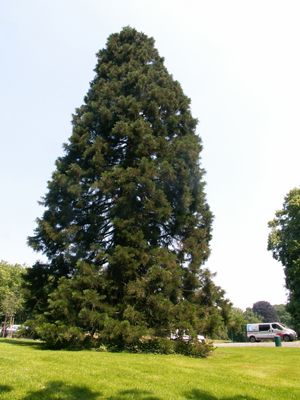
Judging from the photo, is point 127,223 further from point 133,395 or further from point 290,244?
→ point 290,244

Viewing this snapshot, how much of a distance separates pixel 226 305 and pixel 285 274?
18.6 m

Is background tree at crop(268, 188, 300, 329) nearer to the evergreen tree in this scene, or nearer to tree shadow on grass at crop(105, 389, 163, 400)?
the evergreen tree

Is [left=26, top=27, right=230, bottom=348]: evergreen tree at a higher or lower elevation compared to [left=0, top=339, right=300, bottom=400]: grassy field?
higher

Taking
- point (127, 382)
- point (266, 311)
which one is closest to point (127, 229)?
point (127, 382)

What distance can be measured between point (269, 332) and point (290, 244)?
9541mm

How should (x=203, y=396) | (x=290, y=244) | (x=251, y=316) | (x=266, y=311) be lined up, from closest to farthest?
(x=203, y=396), (x=290, y=244), (x=266, y=311), (x=251, y=316)

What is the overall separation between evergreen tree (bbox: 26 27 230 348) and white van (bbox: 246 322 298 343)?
18446 mm

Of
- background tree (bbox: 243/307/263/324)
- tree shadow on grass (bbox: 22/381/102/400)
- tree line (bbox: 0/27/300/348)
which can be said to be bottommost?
background tree (bbox: 243/307/263/324)

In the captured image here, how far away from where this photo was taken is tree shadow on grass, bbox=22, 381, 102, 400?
456cm

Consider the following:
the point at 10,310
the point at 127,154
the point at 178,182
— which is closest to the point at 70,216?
the point at 127,154

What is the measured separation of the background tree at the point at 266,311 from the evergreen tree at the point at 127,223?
4042 inches

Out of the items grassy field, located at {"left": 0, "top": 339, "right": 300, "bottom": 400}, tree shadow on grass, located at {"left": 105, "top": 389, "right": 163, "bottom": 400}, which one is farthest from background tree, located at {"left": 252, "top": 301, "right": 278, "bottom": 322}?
tree shadow on grass, located at {"left": 105, "top": 389, "right": 163, "bottom": 400}

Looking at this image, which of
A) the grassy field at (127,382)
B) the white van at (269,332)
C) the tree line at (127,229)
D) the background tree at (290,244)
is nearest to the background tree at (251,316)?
the white van at (269,332)

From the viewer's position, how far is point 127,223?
509 inches
